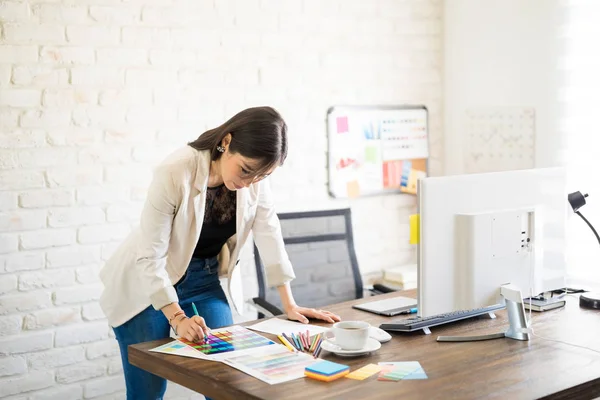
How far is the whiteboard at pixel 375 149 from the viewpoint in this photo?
3631 millimetres

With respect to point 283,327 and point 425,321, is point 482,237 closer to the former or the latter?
point 425,321

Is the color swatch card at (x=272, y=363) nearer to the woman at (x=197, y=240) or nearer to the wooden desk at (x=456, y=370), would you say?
the wooden desk at (x=456, y=370)

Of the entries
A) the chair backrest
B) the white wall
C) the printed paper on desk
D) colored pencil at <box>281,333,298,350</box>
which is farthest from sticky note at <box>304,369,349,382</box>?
the white wall

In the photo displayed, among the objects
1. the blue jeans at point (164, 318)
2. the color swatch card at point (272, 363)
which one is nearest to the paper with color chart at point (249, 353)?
the color swatch card at point (272, 363)

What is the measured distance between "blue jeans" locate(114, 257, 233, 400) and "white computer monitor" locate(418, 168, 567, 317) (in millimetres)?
697

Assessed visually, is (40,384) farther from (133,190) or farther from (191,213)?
(191,213)

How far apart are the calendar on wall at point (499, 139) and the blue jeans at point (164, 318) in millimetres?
1754

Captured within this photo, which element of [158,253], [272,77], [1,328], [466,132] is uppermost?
[272,77]

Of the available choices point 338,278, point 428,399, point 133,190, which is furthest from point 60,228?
point 428,399

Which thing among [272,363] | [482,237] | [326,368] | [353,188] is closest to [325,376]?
[326,368]

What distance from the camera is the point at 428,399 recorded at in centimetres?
164

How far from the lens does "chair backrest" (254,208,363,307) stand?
2973 millimetres

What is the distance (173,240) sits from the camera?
7.53 ft

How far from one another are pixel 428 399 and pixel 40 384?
1.80 metres
